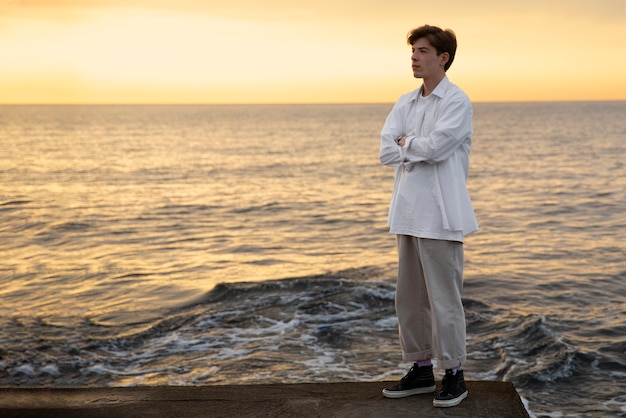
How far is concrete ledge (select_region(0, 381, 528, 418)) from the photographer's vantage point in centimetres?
429

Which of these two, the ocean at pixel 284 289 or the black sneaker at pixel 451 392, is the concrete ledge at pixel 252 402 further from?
the ocean at pixel 284 289

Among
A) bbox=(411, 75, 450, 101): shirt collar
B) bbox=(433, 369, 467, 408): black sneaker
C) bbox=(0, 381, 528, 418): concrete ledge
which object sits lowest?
bbox=(0, 381, 528, 418): concrete ledge

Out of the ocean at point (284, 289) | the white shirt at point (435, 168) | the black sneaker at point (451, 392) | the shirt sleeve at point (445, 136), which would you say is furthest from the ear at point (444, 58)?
the ocean at point (284, 289)

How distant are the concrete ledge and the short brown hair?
206cm

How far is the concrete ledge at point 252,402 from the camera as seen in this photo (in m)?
4.29

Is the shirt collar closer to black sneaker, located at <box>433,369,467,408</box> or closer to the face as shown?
the face

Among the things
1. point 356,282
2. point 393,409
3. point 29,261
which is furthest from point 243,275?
point 393,409

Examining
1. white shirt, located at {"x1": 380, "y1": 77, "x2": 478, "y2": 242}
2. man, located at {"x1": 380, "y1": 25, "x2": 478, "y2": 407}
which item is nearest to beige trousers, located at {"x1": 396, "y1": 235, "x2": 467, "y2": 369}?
man, located at {"x1": 380, "y1": 25, "x2": 478, "y2": 407}

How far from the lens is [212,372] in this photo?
7844 millimetres

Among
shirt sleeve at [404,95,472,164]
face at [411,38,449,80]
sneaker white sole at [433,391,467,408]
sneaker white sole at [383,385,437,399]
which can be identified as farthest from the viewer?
sneaker white sole at [383,385,437,399]

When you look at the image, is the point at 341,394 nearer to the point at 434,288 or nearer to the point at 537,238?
the point at 434,288

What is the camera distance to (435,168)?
4.18 meters

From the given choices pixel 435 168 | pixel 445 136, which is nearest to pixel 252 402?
pixel 435 168

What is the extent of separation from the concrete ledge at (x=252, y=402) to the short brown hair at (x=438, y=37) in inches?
81.0
